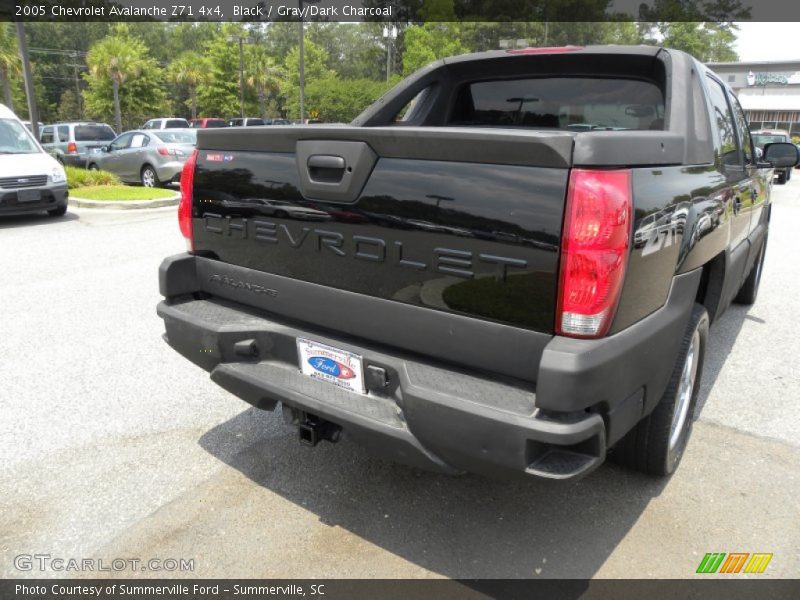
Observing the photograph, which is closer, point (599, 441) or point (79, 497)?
point (599, 441)

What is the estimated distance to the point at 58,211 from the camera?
10664mm

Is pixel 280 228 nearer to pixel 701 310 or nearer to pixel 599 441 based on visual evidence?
pixel 599 441

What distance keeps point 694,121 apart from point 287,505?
2607mm

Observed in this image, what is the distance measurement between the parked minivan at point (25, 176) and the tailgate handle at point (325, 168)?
29.9 feet

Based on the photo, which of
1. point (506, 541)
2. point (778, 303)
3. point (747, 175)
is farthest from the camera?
point (778, 303)

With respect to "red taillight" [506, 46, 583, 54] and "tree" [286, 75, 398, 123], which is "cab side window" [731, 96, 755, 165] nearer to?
"red taillight" [506, 46, 583, 54]

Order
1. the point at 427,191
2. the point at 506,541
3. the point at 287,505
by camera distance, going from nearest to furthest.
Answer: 1. the point at 427,191
2. the point at 506,541
3. the point at 287,505

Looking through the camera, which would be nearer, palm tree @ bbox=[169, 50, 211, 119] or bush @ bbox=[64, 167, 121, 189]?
bush @ bbox=[64, 167, 121, 189]

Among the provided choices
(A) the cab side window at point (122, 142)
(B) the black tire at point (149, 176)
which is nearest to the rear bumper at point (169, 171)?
(B) the black tire at point (149, 176)

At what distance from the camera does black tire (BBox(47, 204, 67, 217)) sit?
34.3 ft

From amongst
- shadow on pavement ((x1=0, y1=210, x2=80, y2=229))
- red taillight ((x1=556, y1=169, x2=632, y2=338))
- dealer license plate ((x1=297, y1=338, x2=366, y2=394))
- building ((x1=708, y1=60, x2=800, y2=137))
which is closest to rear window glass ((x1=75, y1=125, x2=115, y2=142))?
shadow on pavement ((x1=0, y1=210, x2=80, y2=229))

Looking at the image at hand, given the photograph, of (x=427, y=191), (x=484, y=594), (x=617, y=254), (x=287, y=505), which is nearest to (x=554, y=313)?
(x=617, y=254)

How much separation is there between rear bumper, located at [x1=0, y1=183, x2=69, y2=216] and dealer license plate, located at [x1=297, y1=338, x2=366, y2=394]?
30.0 feet

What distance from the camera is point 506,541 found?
2.62m
